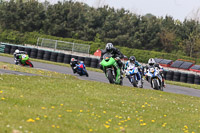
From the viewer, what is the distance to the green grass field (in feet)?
22.3

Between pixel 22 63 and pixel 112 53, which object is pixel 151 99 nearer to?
pixel 112 53

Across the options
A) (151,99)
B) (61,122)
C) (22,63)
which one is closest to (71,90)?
(151,99)

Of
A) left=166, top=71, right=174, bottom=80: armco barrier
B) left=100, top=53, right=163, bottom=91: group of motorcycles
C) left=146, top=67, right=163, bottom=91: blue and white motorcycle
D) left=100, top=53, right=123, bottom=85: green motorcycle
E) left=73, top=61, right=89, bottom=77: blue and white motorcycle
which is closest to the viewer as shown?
left=100, top=53, right=123, bottom=85: green motorcycle

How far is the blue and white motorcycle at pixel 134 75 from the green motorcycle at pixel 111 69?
1041 millimetres

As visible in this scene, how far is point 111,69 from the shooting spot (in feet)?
50.5

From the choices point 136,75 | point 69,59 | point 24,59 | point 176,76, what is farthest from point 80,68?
point 69,59

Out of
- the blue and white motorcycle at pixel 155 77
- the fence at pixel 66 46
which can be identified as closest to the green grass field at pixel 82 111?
the blue and white motorcycle at pixel 155 77

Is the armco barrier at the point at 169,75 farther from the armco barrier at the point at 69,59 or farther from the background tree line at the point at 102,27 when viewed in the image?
the background tree line at the point at 102,27

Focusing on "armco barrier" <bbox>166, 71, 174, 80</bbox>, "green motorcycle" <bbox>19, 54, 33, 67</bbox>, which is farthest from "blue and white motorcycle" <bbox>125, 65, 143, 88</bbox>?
"armco barrier" <bbox>166, 71, 174, 80</bbox>

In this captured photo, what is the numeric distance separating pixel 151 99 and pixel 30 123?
20.1 ft

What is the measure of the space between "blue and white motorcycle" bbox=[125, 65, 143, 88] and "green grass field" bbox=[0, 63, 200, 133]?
4.72 m

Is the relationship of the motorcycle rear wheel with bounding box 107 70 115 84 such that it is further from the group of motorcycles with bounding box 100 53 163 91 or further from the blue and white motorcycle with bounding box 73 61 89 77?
the blue and white motorcycle with bounding box 73 61 89 77

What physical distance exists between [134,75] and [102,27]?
44028 mm

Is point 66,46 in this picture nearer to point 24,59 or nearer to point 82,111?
point 24,59
